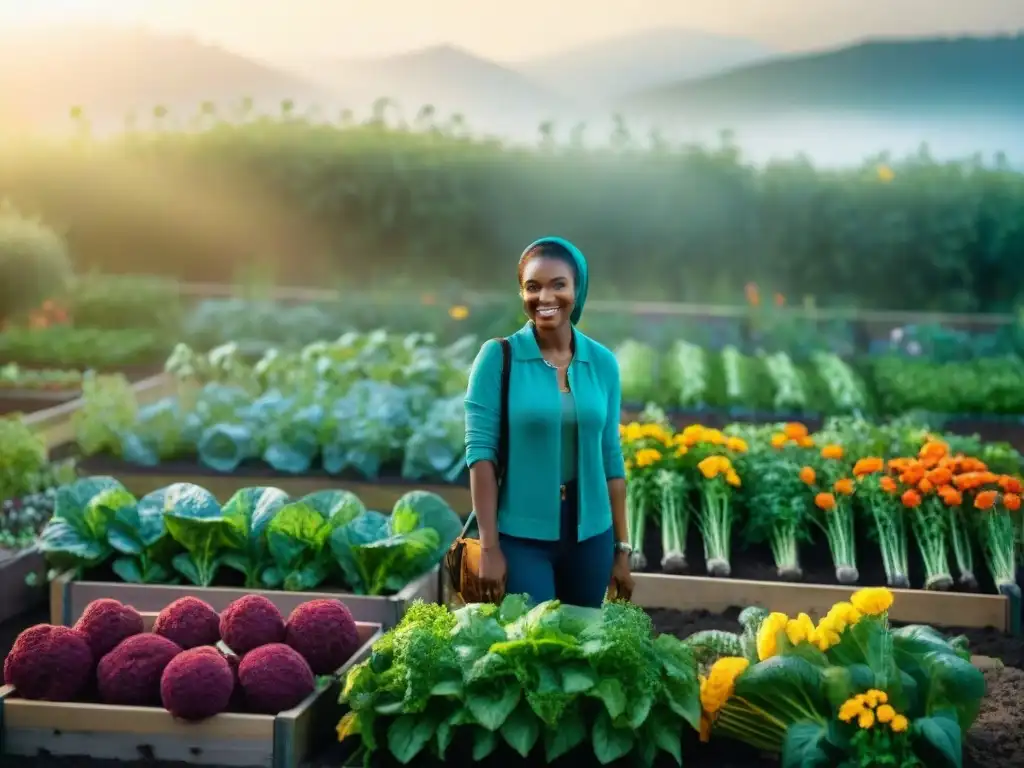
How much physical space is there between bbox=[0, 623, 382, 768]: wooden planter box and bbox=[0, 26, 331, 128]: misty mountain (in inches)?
370

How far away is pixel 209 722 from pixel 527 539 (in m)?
1.01

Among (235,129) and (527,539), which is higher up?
(235,129)

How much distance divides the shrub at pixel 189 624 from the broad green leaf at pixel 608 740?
1.31m

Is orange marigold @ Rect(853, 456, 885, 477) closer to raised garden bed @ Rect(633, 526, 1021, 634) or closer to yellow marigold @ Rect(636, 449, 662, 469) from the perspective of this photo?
raised garden bed @ Rect(633, 526, 1021, 634)

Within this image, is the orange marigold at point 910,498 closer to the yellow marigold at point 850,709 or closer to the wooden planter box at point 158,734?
the yellow marigold at point 850,709

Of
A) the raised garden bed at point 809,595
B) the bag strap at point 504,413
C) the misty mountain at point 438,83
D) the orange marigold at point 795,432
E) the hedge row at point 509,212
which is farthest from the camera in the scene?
the misty mountain at point 438,83

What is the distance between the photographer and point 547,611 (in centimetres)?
323

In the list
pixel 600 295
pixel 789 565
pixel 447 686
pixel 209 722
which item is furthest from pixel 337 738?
pixel 600 295

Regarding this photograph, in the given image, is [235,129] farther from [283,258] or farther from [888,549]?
[888,549]

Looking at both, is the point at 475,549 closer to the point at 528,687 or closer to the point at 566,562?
the point at 566,562

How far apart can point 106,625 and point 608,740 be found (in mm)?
1583

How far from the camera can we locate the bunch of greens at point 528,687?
3.11 metres

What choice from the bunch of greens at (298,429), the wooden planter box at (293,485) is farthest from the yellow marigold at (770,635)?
the bunch of greens at (298,429)


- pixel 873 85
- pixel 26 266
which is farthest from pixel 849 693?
pixel 873 85
